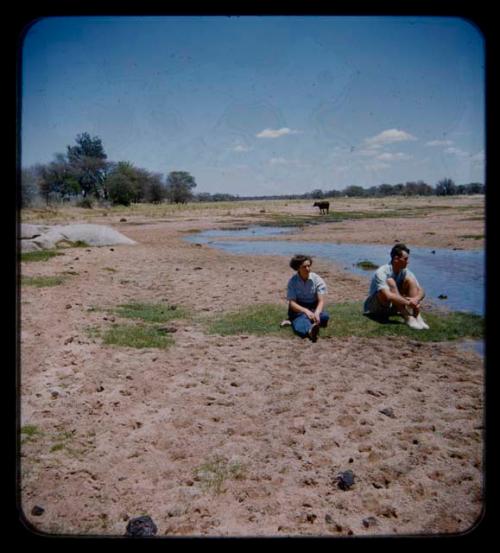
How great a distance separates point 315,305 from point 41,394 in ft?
14.3

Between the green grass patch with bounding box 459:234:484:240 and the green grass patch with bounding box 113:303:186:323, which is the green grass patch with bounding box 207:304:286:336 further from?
the green grass patch with bounding box 459:234:484:240

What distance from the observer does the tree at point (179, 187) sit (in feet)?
244

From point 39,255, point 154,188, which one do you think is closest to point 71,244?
point 39,255

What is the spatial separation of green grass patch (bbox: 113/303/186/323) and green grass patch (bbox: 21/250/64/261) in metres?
5.67

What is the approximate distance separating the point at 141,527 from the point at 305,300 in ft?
16.2

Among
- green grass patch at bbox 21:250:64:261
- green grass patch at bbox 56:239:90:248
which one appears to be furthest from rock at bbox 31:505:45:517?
green grass patch at bbox 56:239:90:248

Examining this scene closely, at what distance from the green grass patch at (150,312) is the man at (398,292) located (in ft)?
11.5

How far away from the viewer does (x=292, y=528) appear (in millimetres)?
3209

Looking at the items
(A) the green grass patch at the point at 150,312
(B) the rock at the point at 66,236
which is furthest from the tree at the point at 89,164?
(A) the green grass patch at the point at 150,312

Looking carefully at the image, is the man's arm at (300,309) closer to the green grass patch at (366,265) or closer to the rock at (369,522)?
the rock at (369,522)

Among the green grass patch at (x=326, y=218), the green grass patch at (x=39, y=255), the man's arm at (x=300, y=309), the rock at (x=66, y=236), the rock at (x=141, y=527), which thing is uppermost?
the green grass patch at (x=326, y=218)

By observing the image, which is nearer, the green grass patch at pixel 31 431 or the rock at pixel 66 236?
the green grass patch at pixel 31 431

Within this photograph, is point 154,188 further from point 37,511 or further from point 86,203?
point 37,511

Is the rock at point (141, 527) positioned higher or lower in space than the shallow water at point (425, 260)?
lower
